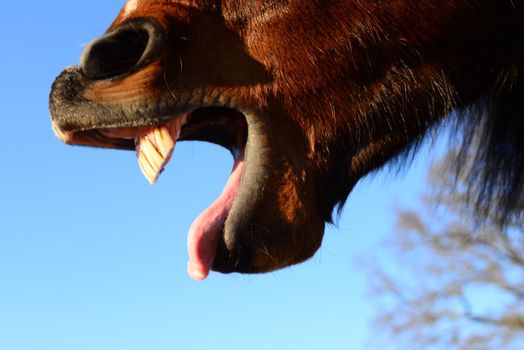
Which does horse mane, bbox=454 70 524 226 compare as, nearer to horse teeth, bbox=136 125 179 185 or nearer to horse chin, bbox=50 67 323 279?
horse chin, bbox=50 67 323 279

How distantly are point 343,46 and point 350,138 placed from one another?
27 centimetres

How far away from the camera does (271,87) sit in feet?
7.11

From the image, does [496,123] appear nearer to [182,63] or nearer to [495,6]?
[495,6]

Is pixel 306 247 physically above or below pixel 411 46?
below

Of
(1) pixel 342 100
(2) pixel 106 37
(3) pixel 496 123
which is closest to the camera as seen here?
(2) pixel 106 37

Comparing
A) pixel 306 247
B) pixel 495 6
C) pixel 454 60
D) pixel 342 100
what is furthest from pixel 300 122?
pixel 495 6

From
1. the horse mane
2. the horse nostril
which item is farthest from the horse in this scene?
the horse mane

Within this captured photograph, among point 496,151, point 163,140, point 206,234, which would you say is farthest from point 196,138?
point 496,151

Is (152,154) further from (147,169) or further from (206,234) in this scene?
(206,234)

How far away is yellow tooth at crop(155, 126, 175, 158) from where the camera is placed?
7.04 feet

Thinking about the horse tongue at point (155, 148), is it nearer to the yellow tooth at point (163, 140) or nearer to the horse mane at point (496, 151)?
the yellow tooth at point (163, 140)

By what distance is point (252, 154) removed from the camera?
7.18ft

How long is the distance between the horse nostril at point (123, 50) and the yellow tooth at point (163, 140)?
19 centimetres

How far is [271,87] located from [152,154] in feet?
1.26
